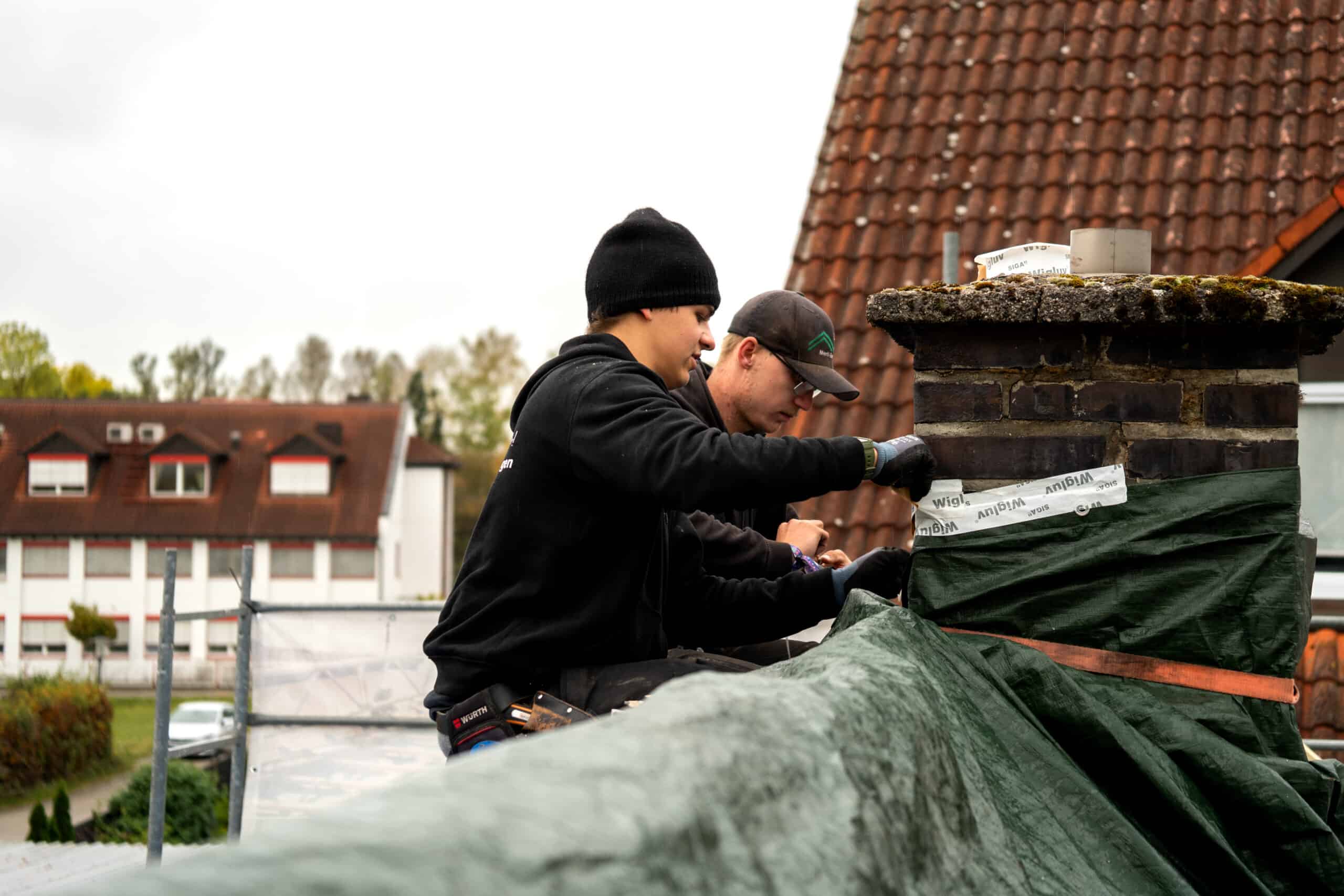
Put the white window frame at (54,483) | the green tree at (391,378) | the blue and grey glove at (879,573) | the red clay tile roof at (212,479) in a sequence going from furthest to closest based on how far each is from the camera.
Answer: the green tree at (391,378), the white window frame at (54,483), the red clay tile roof at (212,479), the blue and grey glove at (879,573)

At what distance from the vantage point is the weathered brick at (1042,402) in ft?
8.54

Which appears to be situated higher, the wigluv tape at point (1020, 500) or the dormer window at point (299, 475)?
the wigluv tape at point (1020, 500)

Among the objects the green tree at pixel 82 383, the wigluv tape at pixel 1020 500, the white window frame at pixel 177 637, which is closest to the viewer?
the wigluv tape at pixel 1020 500

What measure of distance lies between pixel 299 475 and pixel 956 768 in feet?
163

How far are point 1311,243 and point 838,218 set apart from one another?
286cm

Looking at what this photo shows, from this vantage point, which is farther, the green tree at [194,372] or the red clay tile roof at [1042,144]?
the green tree at [194,372]

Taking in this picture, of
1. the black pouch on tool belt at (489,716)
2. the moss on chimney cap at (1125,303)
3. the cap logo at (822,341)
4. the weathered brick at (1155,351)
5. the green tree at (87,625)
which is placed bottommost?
the green tree at (87,625)

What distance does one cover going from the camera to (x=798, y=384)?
11.6 ft

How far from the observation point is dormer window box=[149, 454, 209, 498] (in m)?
48.2

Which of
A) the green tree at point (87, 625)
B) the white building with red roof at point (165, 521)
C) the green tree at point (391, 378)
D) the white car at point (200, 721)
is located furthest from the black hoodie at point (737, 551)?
the green tree at point (391, 378)

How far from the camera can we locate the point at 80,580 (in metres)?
47.4

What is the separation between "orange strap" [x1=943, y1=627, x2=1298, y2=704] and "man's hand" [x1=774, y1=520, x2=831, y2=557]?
103cm

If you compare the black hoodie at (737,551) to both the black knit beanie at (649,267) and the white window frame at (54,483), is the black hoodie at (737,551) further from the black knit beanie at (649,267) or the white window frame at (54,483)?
the white window frame at (54,483)

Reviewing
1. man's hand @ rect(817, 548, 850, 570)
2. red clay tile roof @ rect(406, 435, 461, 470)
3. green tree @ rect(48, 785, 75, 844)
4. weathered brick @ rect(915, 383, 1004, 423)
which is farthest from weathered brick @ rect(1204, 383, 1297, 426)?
red clay tile roof @ rect(406, 435, 461, 470)
